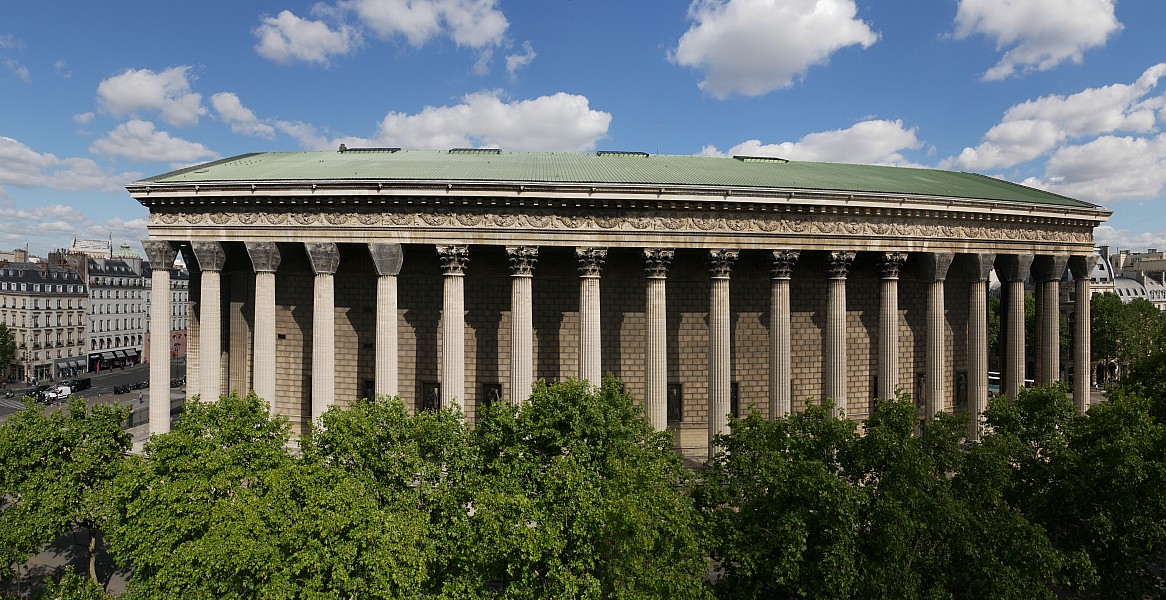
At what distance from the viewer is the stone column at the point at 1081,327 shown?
34938 millimetres

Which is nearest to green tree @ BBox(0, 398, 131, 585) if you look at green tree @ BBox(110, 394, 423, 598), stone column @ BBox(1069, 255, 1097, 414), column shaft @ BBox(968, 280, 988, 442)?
green tree @ BBox(110, 394, 423, 598)

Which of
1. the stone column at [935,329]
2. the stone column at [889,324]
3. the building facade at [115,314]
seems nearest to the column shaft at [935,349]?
the stone column at [935,329]

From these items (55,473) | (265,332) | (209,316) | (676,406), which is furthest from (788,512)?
(209,316)

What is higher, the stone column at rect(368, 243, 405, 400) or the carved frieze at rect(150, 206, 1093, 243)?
the carved frieze at rect(150, 206, 1093, 243)

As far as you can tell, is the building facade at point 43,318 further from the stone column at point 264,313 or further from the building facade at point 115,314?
the stone column at point 264,313

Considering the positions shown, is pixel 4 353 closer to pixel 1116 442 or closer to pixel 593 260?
pixel 593 260

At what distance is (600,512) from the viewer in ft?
50.6

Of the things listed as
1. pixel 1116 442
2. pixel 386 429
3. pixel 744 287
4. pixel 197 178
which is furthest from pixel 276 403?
pixel 1116 442

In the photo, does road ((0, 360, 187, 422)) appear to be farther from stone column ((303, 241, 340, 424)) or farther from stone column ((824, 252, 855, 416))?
stone column ((824, 252, 855, 416))

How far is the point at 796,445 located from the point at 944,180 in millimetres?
28543

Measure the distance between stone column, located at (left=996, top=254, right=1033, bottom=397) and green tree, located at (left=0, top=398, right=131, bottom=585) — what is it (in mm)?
42305

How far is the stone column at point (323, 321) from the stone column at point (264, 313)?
83.7 inches

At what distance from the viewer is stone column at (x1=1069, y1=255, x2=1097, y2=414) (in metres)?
34.9

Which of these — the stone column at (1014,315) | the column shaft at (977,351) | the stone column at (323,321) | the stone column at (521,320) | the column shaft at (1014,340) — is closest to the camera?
the stone column at (521,320)
